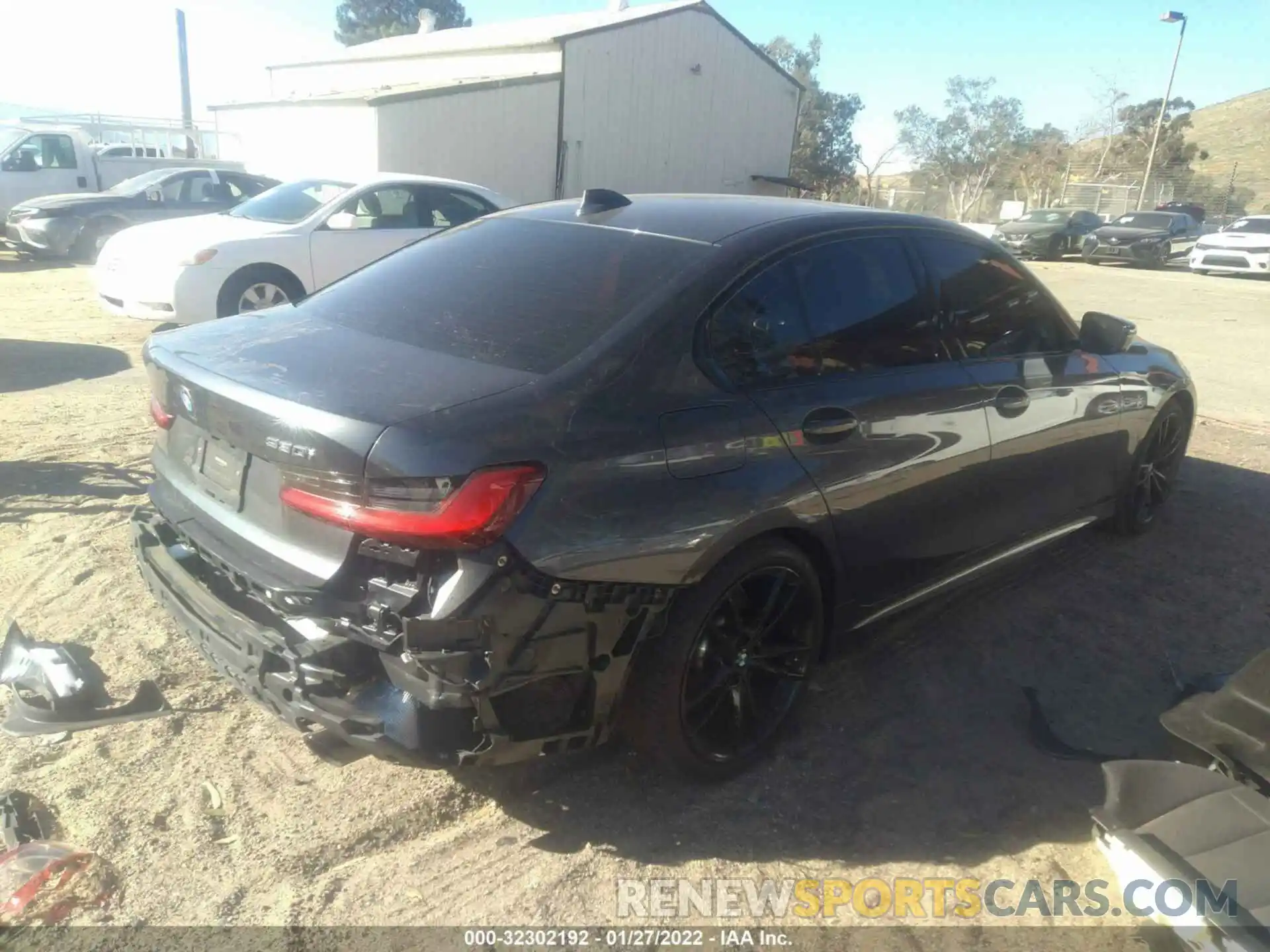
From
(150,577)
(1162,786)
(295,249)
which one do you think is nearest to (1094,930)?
(1162,786)

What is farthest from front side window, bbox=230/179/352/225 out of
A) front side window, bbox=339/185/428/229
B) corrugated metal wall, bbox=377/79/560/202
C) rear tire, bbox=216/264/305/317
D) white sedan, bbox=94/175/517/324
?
corrugated metal wall, bbox=377/79/560/202

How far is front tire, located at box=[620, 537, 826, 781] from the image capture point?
2586 mm

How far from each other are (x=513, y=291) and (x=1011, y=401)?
1972mm

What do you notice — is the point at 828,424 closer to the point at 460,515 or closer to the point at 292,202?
the point at 460,515

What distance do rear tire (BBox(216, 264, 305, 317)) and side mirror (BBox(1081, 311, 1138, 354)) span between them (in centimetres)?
643

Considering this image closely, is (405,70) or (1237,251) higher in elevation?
(405,70)

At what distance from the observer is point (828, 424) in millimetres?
2916

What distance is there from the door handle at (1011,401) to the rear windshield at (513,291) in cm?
139

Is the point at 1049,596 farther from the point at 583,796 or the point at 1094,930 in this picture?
the point at 583,796

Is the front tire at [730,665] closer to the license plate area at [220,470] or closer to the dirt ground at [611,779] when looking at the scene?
the dirt ground at [611,779]

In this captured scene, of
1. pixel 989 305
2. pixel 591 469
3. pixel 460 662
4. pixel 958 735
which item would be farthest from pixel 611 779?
pixel 989 305

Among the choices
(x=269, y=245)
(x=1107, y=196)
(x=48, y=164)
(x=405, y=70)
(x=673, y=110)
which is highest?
(x=405, y=70)

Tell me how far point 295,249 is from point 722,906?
7565 mm

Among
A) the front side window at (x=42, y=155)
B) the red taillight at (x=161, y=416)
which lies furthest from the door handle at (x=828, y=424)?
the front side window at (x=42, y=155)
